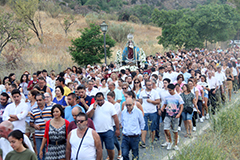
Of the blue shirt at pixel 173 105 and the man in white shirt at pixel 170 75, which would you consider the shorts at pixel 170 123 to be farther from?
the man in white shirt at pixel 170 75

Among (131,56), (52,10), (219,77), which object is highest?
(52,10)

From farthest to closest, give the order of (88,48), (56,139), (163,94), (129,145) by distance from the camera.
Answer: (88,48)
(163,94)
(129,145)
(56,139)

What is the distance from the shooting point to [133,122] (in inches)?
226

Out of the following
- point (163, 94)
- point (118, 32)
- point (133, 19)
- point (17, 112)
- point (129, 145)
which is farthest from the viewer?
point (133, 19)

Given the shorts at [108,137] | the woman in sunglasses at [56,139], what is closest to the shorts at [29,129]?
the woman in sunglasses at [56,139]

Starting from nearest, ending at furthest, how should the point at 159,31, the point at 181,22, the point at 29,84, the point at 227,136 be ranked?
1. the point at 227,136
2. the point at 29,84
3. the point at 181,22
4. the point at 159,31

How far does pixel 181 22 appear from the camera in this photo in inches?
1127

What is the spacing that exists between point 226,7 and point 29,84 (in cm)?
2778

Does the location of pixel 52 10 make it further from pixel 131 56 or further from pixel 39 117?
pixel 39 117

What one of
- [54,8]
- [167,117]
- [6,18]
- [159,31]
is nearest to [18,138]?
[167,117]

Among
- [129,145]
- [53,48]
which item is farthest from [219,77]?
[53,48]

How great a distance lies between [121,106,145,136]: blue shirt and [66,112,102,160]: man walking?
1.29 m

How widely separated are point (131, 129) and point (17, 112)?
8.77ft

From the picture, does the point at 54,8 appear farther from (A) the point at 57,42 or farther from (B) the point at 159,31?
(B) the point at 159,31
